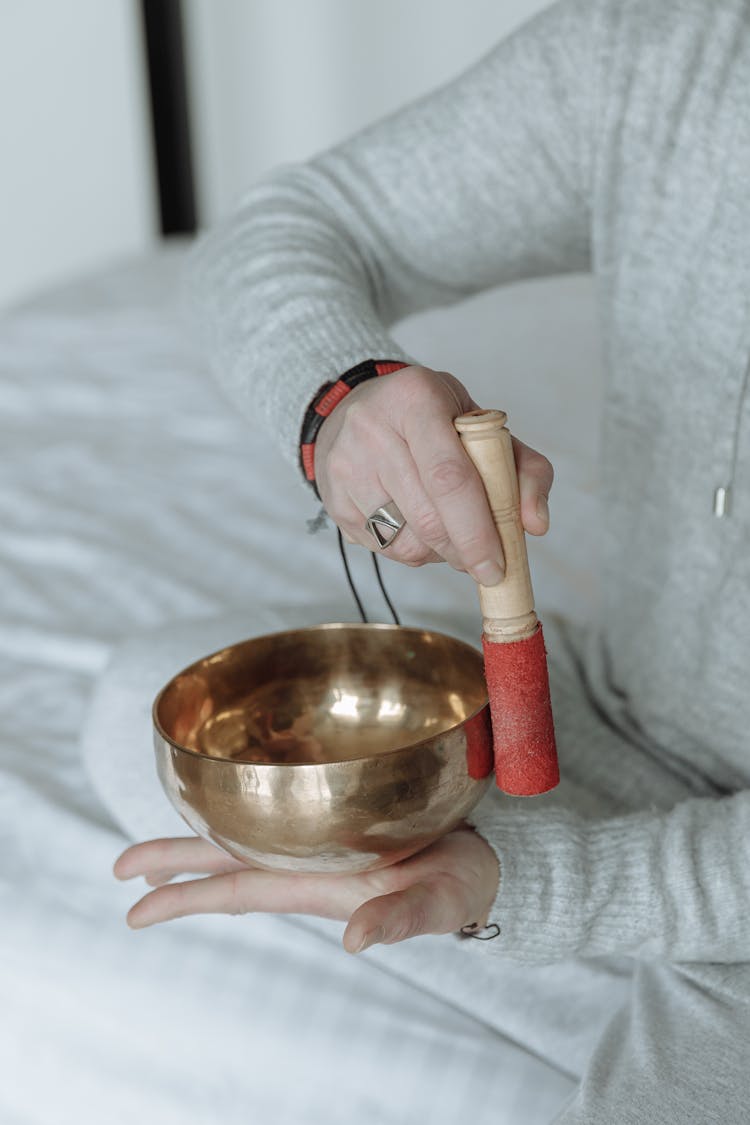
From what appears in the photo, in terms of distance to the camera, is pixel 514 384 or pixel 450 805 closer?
pixel 450 805

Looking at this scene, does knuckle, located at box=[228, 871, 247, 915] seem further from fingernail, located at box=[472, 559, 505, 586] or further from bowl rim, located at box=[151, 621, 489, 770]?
fingernail, located at box=[472, 559, 505, 586]

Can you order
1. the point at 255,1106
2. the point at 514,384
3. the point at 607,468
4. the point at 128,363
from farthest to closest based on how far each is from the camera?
the point at 128,363, the point at 514,384, the point at 607,468, the point at 255,1106

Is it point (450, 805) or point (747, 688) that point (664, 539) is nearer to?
point (747, 688)

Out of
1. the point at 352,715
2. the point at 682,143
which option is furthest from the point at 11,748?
the point at 682,143

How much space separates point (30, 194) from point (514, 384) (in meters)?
1.79

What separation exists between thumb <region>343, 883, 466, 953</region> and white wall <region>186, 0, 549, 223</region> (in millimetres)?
1743

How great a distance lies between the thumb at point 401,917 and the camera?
510 mm

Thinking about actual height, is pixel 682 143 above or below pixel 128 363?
above

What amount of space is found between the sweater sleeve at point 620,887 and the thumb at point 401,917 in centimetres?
5

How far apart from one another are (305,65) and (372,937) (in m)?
2.24

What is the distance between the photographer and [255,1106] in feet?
2.22

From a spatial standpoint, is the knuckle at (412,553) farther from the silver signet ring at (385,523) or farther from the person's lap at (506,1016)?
the person's lap at (506,1016)

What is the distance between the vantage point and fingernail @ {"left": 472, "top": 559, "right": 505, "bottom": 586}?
486mm

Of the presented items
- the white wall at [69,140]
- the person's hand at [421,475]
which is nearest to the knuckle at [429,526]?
the person's hand at [421,475]
